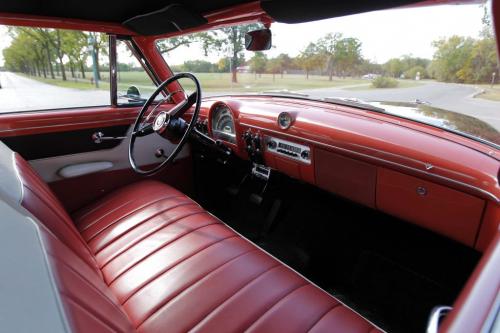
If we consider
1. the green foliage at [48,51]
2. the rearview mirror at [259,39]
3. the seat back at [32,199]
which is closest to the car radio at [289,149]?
the rearview mirror at [259,39]

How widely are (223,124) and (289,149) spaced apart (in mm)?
679

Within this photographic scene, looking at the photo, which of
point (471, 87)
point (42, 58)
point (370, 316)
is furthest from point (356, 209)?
point (42, 58)

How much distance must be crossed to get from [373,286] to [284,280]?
2.72 feet

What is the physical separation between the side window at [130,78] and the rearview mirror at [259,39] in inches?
42.4

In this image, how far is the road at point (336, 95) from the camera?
1.36m

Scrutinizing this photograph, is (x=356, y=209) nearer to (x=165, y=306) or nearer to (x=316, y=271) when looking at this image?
(x=316, y=271)

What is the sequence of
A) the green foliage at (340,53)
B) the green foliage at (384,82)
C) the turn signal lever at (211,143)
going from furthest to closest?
the turn signal lever at (211,143), the green foliage at (340,53), the green foliage at (384,82)

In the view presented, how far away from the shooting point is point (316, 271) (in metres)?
2.07

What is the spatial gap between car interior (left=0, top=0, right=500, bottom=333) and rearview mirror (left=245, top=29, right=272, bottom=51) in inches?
0.9

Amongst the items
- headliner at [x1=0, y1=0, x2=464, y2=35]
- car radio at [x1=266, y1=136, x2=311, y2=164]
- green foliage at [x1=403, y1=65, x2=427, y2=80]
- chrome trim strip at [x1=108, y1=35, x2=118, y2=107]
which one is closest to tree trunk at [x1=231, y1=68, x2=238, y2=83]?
headliner at [x1=0, y1=0, x2=464, y2=35]

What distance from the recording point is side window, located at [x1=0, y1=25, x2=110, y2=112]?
2.30 metres

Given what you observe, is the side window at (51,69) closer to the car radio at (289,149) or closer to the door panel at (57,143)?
the door panel at (57,143)

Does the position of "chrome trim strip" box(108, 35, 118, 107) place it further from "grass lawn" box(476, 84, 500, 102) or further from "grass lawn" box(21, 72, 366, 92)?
"grass lawn" box(476, 84, 500, 102)

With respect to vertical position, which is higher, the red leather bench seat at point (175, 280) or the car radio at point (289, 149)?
the car radio at point (289, 149)
